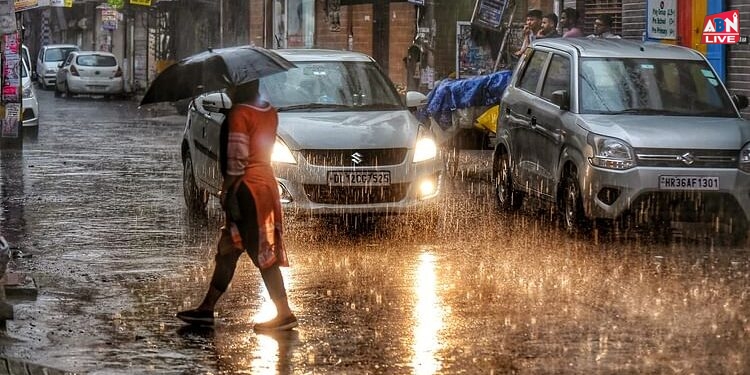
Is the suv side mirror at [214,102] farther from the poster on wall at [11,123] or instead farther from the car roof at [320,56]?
the poster on wall at [11,123]

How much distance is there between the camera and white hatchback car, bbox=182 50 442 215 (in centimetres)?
1256

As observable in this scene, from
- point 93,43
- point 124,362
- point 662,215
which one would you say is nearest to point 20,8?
point 662,215

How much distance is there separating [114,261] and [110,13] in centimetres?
4510

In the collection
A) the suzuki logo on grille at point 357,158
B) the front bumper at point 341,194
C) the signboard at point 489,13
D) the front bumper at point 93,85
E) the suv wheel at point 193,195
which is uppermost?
the signboard at point 489,13

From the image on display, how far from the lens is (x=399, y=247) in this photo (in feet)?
39.0

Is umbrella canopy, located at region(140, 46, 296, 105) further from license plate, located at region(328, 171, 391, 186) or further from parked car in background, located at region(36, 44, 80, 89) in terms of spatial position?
parked car in background, located at region(36, 44, 80, 89)

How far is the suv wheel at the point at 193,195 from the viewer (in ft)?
46.9

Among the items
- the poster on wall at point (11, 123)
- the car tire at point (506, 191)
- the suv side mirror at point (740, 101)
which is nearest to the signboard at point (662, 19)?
the car tire at point (506, 191)

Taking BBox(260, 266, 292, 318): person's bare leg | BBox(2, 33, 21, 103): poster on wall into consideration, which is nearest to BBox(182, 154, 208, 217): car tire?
BBox(260, 266, 292, 318): person's bare leg

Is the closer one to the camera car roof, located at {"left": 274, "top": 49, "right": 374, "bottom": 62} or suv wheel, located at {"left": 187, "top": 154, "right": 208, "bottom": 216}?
car roof, located at {"left": 274, "top": 49, "right": 374, "bottom": 62}

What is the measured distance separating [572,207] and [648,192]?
0.88 metres

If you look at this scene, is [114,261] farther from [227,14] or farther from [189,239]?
[227,14]

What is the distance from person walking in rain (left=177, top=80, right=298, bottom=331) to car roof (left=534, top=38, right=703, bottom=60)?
574 cm

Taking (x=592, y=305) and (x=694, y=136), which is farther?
(x=694, y=136)
